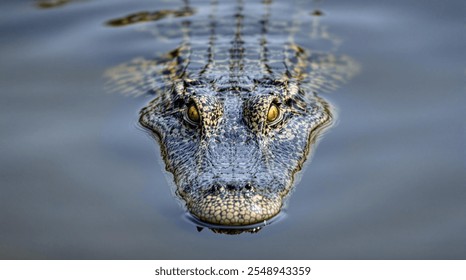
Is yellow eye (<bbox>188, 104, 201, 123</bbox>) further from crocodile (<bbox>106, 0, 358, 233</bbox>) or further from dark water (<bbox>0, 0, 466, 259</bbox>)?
dark water (<bbox>0, 0, 466, 259</bbox>)

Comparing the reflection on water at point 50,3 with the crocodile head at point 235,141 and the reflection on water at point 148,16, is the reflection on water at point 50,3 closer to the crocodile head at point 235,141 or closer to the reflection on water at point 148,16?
the reflection on water at point 148,16

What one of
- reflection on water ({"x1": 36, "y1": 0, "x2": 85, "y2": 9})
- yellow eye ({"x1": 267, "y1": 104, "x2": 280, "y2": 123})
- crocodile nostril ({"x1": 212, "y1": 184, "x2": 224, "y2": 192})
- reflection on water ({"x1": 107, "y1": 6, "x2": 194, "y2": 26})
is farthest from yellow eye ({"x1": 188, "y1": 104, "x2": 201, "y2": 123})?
reflection on water ({"x1": 36, "y1": 0, "x2": 85, "y2": 9})

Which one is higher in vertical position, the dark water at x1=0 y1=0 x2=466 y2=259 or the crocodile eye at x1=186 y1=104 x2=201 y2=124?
the crocodile eye at x1=186 y1=104 x2=201 y2=124

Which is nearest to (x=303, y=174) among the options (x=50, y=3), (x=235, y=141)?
(x=235, y=141)

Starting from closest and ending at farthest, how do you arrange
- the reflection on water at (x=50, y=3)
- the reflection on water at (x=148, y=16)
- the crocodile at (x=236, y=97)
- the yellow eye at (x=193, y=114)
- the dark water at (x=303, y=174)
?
1. the dark water at (x=303, y=174)
2. the crocodile at (x=236, y=97)
3. the yellow eye at (x=193, y=114)
4. the reflection on water at (x=148, y=16)
5. the reflection on water at (x=50, y=3)

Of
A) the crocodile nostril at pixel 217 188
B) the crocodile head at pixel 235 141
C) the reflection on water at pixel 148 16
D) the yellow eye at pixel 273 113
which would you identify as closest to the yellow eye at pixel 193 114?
the crocodile head at pixel 235 141

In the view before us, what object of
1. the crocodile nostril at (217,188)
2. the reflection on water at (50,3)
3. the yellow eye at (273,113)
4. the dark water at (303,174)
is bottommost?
the dark water at (303,174)
